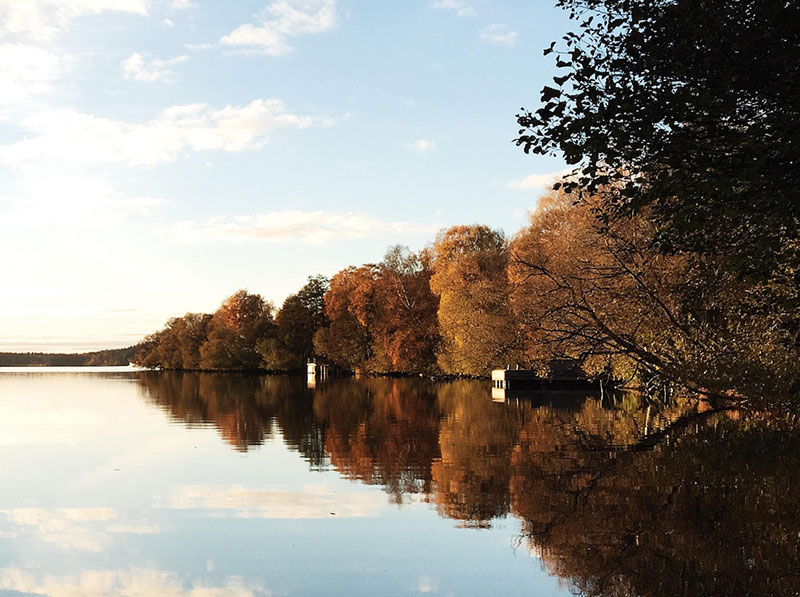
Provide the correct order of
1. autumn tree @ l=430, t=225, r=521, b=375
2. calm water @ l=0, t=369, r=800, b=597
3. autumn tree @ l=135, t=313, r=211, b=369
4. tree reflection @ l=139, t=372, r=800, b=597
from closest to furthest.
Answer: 1. calm water @ l=0, t=369, r=800, b=597
2. tree reflection @ l=139, t=372, r=800, b=597
3. autumn tree @ l=430, t=225, r=521, b=375
4. autumn tree @ l=135, t=313, r=211, b=369

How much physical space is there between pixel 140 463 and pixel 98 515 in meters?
6.01

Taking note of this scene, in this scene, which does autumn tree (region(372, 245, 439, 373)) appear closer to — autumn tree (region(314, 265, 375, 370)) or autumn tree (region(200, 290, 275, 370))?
autumn tree (region(314, 265, 375, 370))

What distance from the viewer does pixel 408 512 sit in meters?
12.1

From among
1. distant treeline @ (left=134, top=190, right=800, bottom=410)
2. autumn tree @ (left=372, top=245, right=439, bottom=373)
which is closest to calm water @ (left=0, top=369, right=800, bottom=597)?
distant treeline @ (left=134, top=190, right=800, bottom=410)

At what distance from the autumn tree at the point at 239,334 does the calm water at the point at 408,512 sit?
92018mm

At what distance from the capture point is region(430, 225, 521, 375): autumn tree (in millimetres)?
56938

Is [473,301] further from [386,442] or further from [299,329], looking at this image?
[299,329]

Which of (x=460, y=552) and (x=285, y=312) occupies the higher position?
(x=285, y=312)

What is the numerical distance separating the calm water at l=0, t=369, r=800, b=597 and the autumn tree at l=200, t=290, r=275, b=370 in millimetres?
92018

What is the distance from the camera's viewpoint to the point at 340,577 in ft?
28.9

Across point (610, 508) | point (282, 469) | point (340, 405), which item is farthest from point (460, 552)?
point (340, 405)

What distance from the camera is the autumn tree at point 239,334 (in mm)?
115188

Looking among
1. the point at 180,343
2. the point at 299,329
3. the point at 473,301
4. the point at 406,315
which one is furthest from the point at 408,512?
the point at 180,343

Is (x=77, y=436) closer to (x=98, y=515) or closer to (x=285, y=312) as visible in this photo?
(x=98, y=515)
